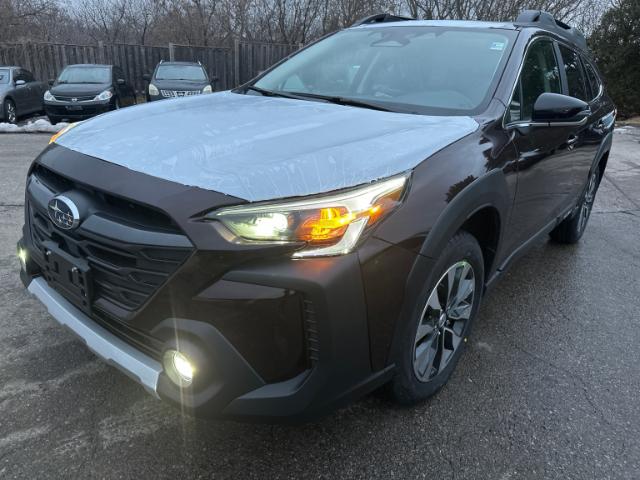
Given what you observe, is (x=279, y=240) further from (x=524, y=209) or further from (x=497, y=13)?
(x=497, y=13)

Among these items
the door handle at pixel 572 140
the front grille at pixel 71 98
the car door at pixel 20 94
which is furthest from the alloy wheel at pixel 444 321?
the car door at pixel 20 94

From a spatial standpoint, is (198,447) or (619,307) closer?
(198,447)

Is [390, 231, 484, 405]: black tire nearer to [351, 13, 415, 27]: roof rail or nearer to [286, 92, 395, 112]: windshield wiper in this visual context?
[286, 92, 395, 112]: windshield wiper

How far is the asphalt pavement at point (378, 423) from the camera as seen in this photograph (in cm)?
201

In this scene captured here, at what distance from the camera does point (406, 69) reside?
2955 mm

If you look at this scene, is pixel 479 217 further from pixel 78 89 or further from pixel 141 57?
pixel 141 57

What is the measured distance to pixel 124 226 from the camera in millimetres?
1703

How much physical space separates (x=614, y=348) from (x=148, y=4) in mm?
24594

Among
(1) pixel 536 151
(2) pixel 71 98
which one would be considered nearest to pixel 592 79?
(1) pixel 536 151

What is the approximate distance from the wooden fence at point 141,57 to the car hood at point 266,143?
46.5ft

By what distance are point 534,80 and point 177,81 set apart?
1117 cm

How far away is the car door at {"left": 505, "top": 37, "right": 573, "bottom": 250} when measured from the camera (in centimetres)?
264

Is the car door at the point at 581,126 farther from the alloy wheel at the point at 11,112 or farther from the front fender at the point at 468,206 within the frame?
the alloy wheel at the point at 11,112

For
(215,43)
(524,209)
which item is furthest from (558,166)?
(215,43)
